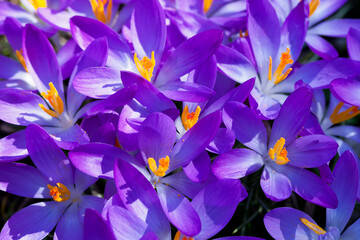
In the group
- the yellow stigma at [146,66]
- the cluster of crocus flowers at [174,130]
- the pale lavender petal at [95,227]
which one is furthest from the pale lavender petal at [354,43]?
the pale lavender petal at [95,227]

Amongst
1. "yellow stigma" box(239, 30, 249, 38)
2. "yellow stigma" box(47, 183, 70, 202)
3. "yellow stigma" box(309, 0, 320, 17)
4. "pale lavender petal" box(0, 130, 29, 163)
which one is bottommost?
"yellow stigma" box(47, 183, 70, 202)

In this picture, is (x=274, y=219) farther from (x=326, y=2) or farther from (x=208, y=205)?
(x=326, y=2)

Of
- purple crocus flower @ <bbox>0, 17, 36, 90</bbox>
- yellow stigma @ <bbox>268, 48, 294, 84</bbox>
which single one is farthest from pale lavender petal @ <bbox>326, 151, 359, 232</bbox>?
purple crocus flower @ <bbox>0, 17, 36, 90</bbox>

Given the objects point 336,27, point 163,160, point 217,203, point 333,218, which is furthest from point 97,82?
point 336,27

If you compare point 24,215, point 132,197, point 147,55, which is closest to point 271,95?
point 147,55

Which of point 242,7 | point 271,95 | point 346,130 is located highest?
point 242,7

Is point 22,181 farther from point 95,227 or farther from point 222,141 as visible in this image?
point 222,141

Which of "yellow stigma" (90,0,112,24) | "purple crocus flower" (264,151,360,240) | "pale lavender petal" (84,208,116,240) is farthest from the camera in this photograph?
"yellow stigma" (90,0,112,24)

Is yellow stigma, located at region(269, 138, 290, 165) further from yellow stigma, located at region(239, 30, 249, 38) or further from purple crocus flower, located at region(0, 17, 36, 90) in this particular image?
purple crocus flower, located at region(0, 17, 36, 90)
